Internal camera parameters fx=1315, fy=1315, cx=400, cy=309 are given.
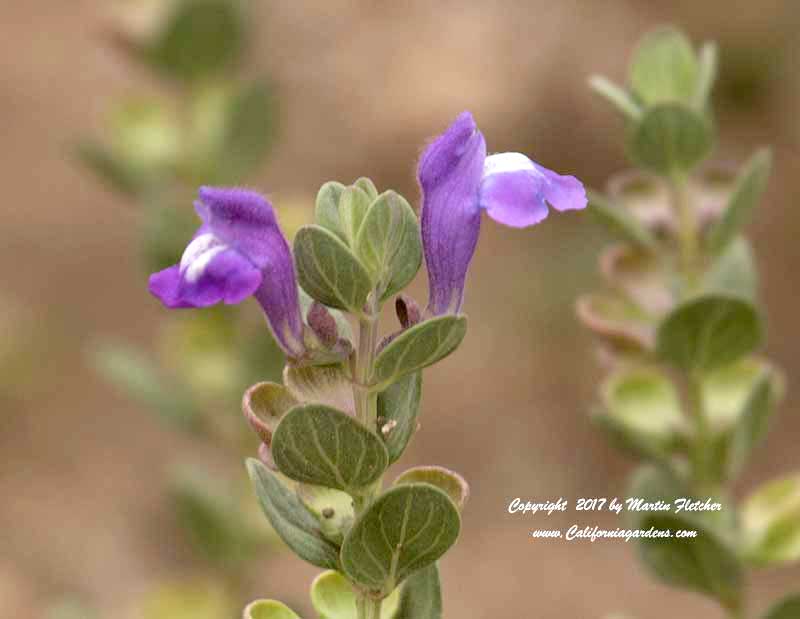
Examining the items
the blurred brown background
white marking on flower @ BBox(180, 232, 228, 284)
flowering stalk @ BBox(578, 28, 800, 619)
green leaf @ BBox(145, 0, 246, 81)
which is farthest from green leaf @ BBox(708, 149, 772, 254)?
the blurred brown background

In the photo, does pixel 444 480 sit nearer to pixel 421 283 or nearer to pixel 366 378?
pixel 366 378

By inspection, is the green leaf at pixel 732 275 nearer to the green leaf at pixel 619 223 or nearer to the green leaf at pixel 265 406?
the green leaf at pixel 619 223

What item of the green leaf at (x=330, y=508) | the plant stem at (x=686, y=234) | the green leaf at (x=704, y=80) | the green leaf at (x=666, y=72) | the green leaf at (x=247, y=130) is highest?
the green leaf at (x=247, y=130)

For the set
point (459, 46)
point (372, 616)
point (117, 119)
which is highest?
point (459, 46)

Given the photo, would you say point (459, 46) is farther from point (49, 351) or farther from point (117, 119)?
point (117, 119)

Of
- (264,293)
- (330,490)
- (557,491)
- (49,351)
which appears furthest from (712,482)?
(49,351)

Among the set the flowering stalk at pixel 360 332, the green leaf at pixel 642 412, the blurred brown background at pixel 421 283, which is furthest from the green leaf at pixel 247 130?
the blurred brown background at pixel 421 283

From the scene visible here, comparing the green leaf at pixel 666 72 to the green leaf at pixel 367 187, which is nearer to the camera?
the green leaf at pixel 367 187
